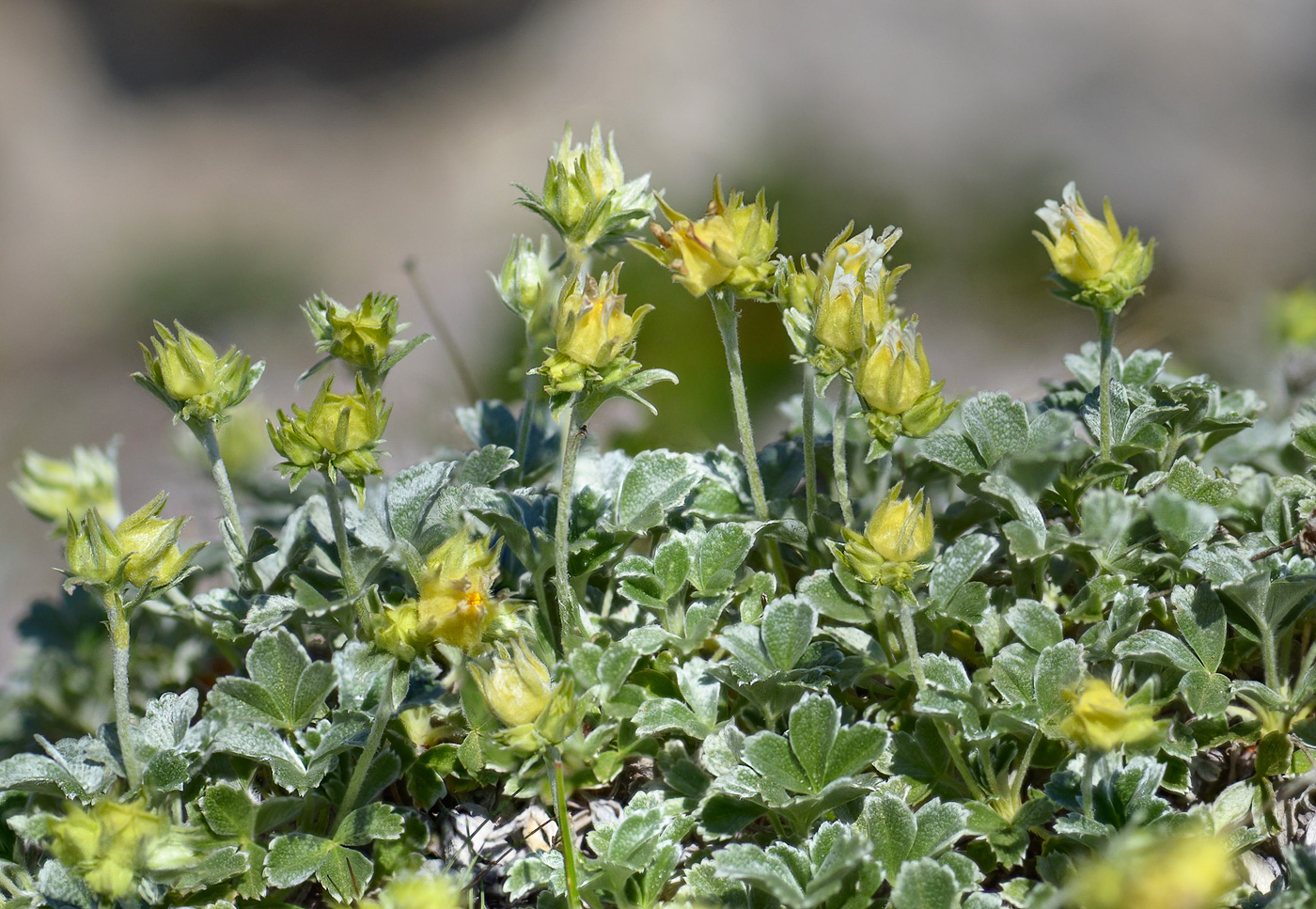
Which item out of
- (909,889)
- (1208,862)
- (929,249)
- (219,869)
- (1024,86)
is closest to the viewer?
(1208,862)

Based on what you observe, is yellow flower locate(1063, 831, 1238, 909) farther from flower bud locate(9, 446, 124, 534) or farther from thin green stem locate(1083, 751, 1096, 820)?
flower bud locate(9, 446, 124, 534)

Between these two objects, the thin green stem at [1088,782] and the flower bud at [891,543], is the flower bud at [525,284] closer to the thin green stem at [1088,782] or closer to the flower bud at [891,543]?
the flower bud at [891,543]

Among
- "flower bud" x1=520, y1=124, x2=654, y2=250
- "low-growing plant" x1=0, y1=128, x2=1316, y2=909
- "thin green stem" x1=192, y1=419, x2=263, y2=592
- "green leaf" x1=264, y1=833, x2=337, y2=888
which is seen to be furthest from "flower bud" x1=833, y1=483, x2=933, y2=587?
"thin green stem" x1=192, y1=419, x2=263, y2=592

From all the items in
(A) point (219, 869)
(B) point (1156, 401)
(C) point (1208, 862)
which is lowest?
(C) point (1208, 862)

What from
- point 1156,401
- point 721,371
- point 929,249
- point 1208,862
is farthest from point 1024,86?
point 1208,862

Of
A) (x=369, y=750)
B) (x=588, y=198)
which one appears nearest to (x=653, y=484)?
(x=588, y=198)

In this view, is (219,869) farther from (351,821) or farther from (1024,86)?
(1024,86)

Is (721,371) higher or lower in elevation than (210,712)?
higher
